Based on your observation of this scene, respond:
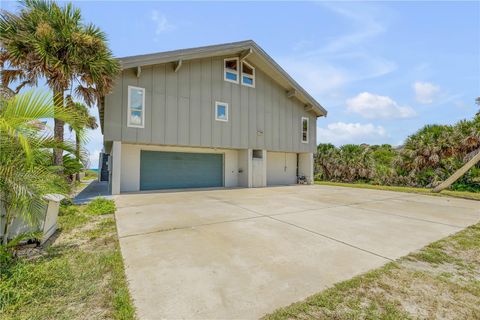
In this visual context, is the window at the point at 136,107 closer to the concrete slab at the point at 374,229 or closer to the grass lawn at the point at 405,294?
the concrete slab at the point at 374,229

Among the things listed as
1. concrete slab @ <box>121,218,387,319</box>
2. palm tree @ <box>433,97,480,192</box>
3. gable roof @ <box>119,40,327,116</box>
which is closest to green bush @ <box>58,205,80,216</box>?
concrete slab @ <box>121,218,387,319</box>

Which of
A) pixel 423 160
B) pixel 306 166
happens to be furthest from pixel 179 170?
pixel 423 160

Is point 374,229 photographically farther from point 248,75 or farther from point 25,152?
point 248,75

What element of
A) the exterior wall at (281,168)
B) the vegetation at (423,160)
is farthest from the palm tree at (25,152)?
the vegetation at (423,160)

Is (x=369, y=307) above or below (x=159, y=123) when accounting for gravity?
below

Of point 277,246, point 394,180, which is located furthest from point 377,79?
point 277,246

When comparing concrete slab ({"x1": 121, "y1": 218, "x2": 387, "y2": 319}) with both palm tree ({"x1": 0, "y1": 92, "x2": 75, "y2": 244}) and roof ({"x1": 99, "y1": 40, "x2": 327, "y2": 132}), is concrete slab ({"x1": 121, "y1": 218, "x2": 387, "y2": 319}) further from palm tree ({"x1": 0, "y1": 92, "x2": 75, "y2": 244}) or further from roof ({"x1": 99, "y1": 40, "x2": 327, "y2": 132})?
roof ({"x1": 99, "y1": 40, "x2": 327, "y2": 132})

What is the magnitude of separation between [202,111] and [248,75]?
4147 mm

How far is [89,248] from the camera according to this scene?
3.61 m

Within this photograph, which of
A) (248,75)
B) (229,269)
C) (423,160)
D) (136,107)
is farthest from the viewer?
(423,160)

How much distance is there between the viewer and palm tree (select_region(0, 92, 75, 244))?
8.00 feet

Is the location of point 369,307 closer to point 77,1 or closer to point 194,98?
point 77,1

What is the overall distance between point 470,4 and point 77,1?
42.9 ft

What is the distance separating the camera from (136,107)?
10.4 metres
